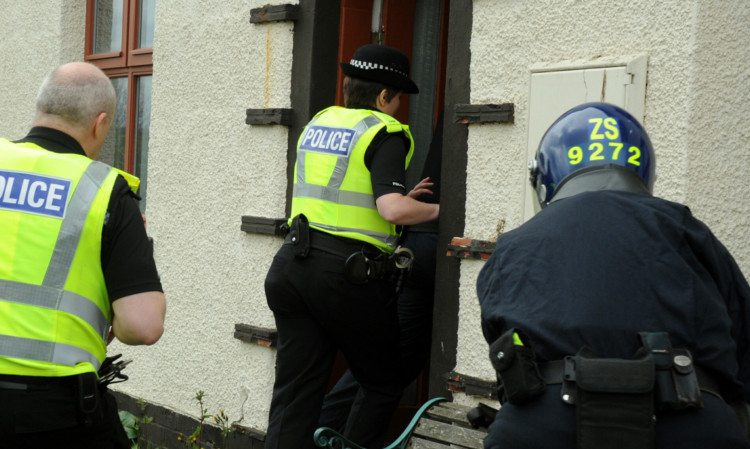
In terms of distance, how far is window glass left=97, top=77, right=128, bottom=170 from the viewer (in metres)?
7.33

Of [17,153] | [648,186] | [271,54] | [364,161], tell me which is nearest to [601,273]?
[648,186]

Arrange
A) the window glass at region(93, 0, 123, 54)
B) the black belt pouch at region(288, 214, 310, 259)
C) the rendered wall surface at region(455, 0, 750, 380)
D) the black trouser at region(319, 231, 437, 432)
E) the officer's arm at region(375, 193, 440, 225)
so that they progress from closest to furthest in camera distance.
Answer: the rendered wall surface at region(455, 0, 750, 380) → the officer's arm at region(375, 193, 440, 225) → the black belt pouch at region(288, 214, 310, 259) → the black trouser at region(319, 231, 437, 432) → the window glass at region(93, 0, 123, 54)

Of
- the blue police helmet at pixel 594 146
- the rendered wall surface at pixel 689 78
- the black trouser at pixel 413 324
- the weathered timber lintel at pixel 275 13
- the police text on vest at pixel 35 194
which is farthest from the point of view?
the weathered timber lintel at pixel 275 13

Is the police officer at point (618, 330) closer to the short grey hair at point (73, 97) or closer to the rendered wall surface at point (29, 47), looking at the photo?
the short grey hair at point (73, 97)

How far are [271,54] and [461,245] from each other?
176cm

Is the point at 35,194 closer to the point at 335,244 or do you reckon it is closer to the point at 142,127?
the point at 335,244

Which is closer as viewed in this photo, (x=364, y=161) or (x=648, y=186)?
(x=648, y=186)

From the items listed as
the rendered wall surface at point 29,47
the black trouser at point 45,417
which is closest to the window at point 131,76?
the rendered wall surface at point 29,47

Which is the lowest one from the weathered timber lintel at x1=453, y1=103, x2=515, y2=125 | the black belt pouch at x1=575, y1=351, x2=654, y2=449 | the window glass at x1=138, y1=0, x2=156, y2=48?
the black belt pouch at x1=575, y1=351, x2=654, y2=449

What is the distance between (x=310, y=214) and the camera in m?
4.46

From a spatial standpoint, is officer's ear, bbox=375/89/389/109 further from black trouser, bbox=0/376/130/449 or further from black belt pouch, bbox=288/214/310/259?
black trouser, bbox=0/376/130/449

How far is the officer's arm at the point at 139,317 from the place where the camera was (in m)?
2.94

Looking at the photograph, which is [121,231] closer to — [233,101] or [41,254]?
[41,254]

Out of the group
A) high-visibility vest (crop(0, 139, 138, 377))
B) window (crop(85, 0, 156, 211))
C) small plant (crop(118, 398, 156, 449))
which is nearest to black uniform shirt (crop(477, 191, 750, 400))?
high-visibility vest (crop(0, 139, 138, 377))
